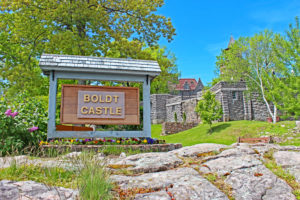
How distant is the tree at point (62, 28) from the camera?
52.1ft

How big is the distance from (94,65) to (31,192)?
269 inches

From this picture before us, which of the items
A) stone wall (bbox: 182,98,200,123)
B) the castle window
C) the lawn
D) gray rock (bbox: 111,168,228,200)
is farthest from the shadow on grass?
gray rock (bbox: 111,168,228,200)

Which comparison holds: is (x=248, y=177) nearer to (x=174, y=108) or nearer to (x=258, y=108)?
(x=258, y=108)

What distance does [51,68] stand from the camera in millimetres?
9602

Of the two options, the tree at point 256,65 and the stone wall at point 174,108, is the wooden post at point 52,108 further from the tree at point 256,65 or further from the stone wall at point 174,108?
the stone wall at point 174,108

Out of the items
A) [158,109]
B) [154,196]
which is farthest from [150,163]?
[158,109]

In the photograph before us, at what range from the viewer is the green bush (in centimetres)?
750

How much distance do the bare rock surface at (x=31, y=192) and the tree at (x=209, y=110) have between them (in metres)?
21.5

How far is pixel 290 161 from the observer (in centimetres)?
524

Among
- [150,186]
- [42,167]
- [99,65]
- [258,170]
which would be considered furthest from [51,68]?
[258,170]

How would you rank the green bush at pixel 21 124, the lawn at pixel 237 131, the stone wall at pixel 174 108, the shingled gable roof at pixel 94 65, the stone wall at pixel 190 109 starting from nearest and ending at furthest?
the green bush at pixel 21 124 → the shingled gable roof at pixel 94 65 → the lawn at pixel 237 131 → the stone wall at pixel 190 109 → the stone wall at pixel 174 108

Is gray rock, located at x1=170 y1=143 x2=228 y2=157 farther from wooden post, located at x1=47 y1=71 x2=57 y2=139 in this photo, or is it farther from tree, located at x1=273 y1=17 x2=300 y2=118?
tree, located at x1=273 y1=17 x2=300 y2=118

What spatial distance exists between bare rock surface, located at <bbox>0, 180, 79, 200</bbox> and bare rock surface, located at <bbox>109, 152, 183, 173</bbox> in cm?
146

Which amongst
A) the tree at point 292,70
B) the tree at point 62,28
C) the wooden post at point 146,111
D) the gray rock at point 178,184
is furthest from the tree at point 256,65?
the gray rock at point 178,184
